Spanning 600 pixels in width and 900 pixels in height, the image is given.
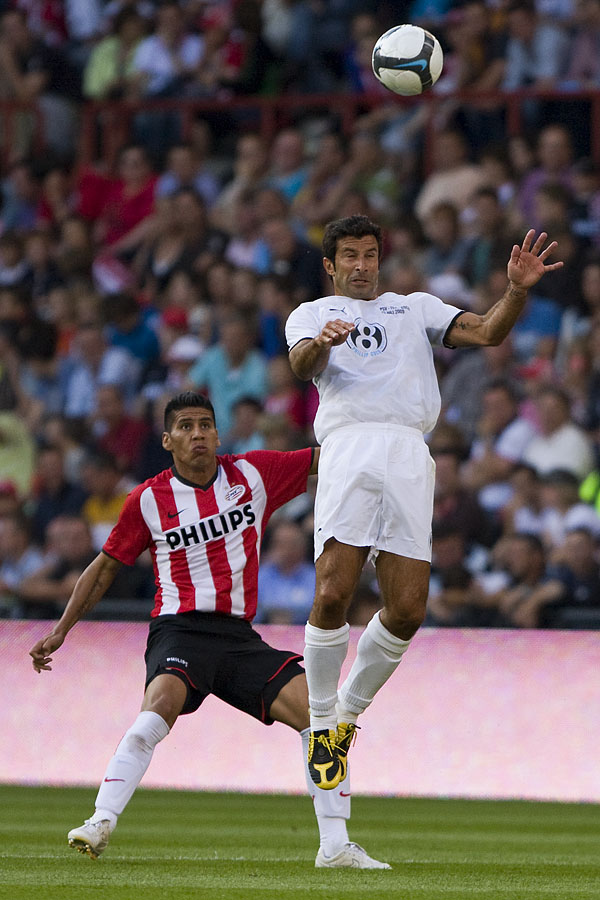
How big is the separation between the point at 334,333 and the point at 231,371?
7.20 metres

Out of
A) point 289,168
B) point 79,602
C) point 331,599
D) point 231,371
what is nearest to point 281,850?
point 79,602

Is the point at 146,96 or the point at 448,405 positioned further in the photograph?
the point at 146,96

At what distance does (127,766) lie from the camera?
21.3 feet

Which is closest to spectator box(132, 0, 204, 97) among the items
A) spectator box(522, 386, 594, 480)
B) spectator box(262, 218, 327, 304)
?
spectator box(262, 218, 327, 304)

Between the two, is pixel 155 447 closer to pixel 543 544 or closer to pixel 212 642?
pixel 543 544

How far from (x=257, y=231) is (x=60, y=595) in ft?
13.9

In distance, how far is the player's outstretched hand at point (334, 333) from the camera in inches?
231

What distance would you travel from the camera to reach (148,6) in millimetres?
16109

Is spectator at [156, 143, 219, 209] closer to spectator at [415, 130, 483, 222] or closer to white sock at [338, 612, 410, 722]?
spectator at [415, 130, 483, 222]

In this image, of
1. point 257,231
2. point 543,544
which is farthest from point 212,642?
point 257,231

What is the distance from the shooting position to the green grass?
5.38 m

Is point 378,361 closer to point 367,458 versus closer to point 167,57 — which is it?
point 367,458

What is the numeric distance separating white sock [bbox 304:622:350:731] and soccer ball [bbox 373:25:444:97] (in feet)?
10.4

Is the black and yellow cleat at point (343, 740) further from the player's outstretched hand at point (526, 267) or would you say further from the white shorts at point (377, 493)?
the player's outstretched hand at point (526, 267)
